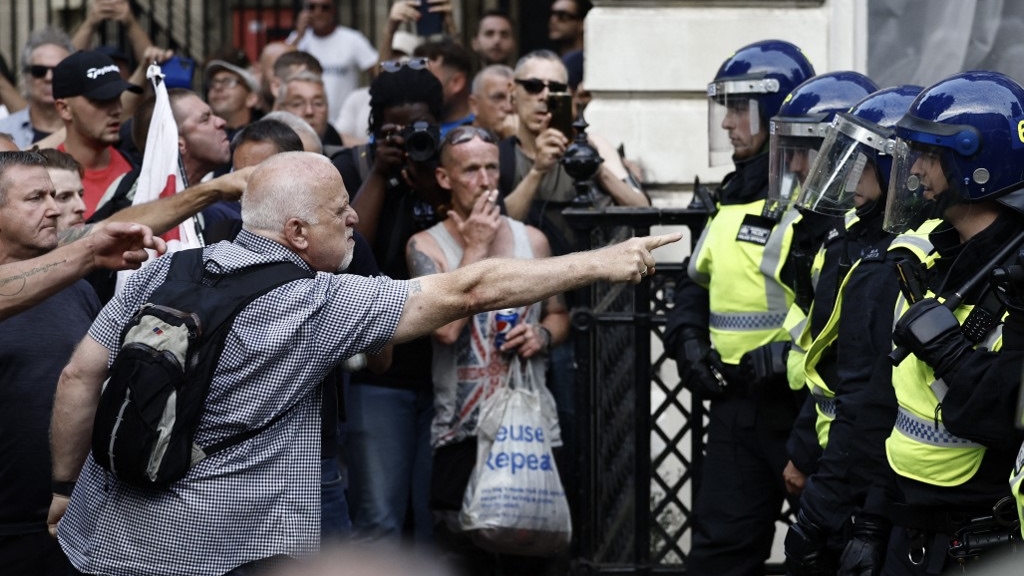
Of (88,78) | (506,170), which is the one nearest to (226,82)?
(88,78)

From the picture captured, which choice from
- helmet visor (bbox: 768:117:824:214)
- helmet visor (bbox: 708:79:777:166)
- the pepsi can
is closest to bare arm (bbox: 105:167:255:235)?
the pepsi can

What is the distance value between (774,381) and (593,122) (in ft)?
8.41

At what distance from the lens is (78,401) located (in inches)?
174

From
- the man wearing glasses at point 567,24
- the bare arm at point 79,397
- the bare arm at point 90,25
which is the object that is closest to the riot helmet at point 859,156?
the bare arm at point 79,397

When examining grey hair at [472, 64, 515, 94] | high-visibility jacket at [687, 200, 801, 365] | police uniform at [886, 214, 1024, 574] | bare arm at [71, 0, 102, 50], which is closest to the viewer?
police uniform at [886, 214, 1024, 574]

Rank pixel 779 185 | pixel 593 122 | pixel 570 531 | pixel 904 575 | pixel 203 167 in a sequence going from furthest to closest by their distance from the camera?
pixel 593 122, pixel 203 167, pixel 570 531, pixel 779 185, pixel 904 575

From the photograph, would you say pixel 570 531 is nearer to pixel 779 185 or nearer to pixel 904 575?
pixel 779 185

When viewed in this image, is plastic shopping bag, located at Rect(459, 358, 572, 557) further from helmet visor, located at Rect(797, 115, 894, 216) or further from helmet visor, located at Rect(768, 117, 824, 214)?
helmet visor, located at Rect(797, 115, 894, 216)

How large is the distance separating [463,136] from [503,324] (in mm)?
765

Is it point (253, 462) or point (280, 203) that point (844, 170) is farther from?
point (253, 462)

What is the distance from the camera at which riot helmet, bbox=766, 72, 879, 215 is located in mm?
5723

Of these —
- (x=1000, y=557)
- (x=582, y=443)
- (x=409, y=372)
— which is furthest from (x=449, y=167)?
(x=1000, y=557)

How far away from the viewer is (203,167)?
22.5 ft

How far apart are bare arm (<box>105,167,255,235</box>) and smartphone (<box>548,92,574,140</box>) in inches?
79.1
